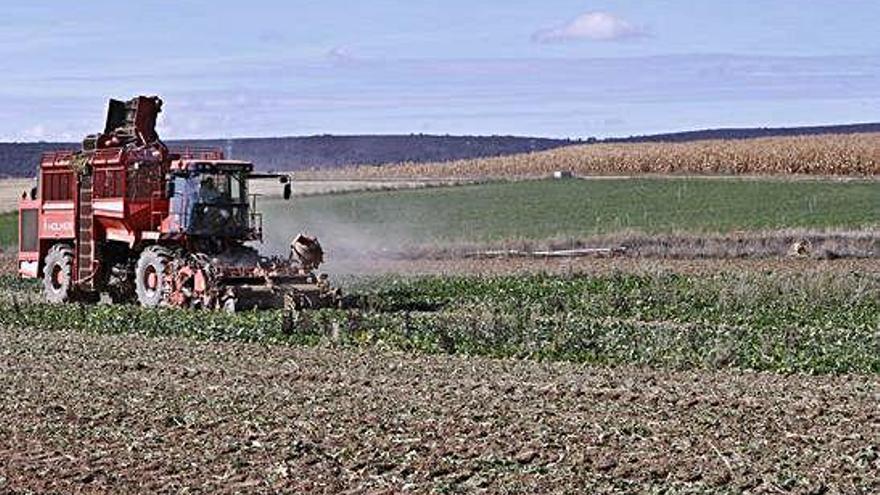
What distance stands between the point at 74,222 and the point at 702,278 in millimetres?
11120

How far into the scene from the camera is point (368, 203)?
204ft

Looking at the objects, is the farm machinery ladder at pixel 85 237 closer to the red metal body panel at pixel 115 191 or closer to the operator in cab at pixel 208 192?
the red metal body panel at pixel 115 191

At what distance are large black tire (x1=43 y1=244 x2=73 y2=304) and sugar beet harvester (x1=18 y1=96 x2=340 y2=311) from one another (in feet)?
0.06

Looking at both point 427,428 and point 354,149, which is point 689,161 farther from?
point 427,428

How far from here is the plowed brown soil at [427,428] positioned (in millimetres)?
13094

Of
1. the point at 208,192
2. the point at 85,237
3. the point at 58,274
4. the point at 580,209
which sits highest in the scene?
the point at 208,192

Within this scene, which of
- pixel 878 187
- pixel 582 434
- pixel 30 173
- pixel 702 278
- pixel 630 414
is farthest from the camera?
pixel 30 173

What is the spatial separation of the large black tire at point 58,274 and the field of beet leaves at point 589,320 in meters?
0.45

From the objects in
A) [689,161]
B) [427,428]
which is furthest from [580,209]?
[427,428]

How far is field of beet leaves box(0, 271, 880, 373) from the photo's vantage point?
21203 millimetres

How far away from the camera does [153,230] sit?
2997 centimetres

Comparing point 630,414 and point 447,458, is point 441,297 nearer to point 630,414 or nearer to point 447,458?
point 630,414

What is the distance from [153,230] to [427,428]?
15580 millimetres

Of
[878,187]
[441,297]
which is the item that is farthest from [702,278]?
[878,187]
